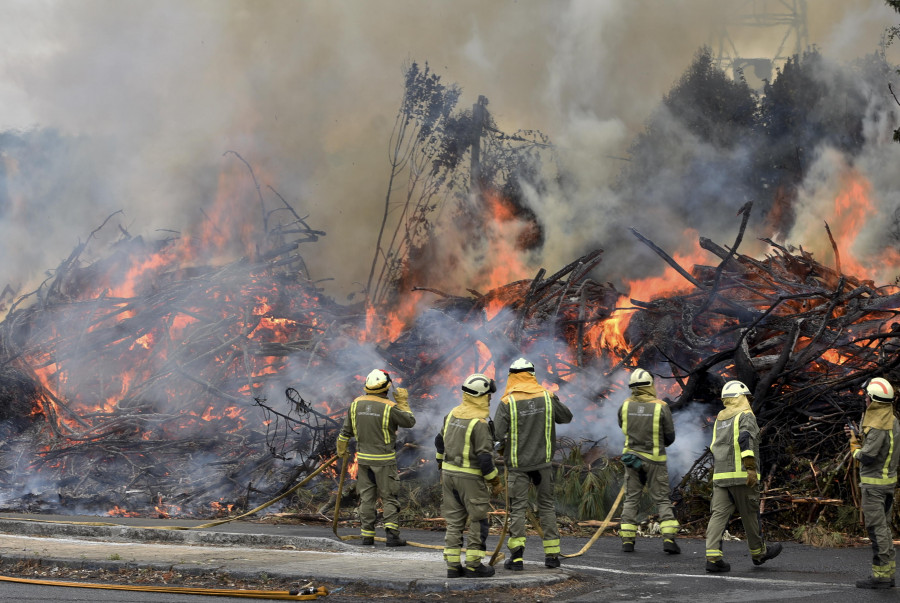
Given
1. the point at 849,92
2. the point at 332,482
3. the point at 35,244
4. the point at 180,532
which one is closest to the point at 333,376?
the point at 332,482

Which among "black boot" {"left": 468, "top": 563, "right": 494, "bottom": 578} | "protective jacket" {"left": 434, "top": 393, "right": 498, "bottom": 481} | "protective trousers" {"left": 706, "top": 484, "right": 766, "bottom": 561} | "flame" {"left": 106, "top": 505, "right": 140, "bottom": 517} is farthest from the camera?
"flame" {"left": 106, "top": 505, "right": 140, "bottom": 517}

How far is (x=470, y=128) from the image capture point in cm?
2405

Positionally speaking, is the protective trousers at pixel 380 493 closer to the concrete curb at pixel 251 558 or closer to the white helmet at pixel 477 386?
the concrete curb at pixel 251 558

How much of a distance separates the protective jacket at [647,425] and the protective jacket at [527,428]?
1.70 meters

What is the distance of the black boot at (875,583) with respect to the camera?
21.9 feet

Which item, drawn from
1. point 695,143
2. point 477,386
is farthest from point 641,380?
point 695,143

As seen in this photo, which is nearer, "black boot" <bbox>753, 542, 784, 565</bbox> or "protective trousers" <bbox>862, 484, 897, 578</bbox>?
"protective trousers" <bbox>862, 484, 897, 578</bbox>

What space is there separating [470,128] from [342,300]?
5984mm

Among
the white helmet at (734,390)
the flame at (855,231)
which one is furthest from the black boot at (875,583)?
the flame at (855,231)

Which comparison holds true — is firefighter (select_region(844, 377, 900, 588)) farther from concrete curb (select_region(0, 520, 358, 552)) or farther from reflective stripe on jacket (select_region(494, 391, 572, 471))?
concrete curb (select_region(0, 520, 358, 552))

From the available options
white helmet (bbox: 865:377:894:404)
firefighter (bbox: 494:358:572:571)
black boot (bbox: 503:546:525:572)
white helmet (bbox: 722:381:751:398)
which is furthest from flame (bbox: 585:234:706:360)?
black boot (bbox: 503:546:525:572)

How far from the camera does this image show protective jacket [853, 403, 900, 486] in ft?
23.5

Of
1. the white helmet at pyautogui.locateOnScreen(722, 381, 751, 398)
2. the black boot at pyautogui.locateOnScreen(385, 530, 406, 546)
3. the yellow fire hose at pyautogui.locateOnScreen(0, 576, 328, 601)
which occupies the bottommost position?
the yellow fire hose at pyautogui.locateOnScreen(0, 576, 328, 601)

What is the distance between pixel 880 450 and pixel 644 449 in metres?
2.51
